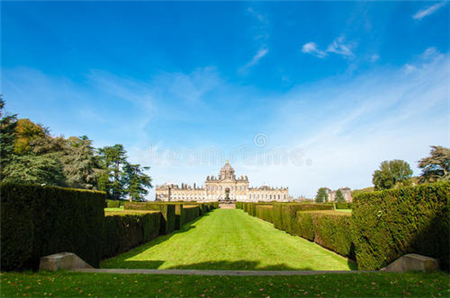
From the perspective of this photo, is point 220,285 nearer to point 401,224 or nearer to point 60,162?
point 401,224

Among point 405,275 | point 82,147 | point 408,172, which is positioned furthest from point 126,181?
point 408,172

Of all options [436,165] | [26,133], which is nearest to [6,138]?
[26,133]

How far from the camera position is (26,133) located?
113 feet

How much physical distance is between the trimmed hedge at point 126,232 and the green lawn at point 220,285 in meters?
3.06

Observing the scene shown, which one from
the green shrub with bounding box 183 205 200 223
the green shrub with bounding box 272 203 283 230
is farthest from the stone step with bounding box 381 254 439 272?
the green shrub with bounding box 183 205 200 223

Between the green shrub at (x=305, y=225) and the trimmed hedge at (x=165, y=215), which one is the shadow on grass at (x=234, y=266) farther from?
the trimmed hedge at (x=165, y=215)

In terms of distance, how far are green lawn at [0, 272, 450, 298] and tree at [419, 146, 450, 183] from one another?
37.0 meters

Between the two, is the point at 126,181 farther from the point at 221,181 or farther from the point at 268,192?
the point at 268,192

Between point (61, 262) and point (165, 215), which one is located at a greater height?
point (165, 215)

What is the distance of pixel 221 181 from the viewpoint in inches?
4124

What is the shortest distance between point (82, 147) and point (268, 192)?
3296 inches

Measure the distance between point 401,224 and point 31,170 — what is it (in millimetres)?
29711

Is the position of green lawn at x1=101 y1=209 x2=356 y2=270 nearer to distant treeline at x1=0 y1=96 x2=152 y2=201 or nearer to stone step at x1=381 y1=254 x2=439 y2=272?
stone step at x1=381 y1=254 x2=439 y2=272

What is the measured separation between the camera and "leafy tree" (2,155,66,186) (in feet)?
77.5
